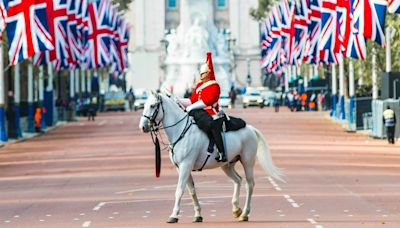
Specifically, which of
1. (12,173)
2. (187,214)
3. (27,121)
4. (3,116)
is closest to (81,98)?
(27,121)

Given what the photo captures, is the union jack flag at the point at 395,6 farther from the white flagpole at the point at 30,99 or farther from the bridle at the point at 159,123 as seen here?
the white flagpole at the point at 30,99

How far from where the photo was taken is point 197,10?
164 m

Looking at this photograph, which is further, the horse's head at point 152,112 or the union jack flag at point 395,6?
the union jack flag at point 395,6

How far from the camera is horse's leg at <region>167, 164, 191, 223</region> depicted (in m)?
25.1

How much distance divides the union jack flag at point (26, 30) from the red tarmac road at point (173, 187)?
3616mm

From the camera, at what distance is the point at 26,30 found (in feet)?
169

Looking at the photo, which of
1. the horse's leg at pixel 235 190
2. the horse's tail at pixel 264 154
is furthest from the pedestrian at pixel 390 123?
the horse's leg at pixel 235 190

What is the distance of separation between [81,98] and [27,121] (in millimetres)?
44032

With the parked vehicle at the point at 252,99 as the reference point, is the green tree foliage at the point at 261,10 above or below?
above

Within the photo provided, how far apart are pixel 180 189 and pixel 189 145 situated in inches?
34.3

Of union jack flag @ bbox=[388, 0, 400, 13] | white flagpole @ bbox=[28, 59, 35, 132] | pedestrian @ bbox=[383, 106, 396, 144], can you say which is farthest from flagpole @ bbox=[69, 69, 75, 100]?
union jack flag @ bbox=[388, 0, 400, 13]

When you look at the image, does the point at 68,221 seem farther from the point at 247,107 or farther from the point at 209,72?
the point at 247,107

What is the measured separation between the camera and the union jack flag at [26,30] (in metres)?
51.2

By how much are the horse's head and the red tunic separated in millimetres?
671
